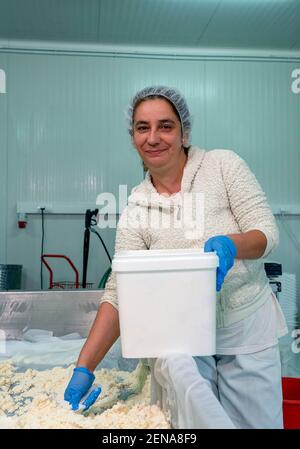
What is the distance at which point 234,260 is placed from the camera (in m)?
1.24

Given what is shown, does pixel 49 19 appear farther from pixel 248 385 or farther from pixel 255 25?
pixel 248 385

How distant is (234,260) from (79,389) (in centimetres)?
50

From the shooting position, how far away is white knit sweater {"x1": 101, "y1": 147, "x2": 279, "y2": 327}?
1271 mm

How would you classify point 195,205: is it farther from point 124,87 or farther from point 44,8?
point 124,87

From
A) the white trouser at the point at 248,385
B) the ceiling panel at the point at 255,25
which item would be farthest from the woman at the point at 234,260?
the ceiling panel at the point at 255,25

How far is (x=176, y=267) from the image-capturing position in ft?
3.10

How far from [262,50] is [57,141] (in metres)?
2.21

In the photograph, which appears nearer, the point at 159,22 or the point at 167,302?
the point at 167,302

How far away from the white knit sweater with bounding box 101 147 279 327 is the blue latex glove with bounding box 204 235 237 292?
0.21 metres

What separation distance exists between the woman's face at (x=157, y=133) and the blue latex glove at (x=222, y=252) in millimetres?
345
